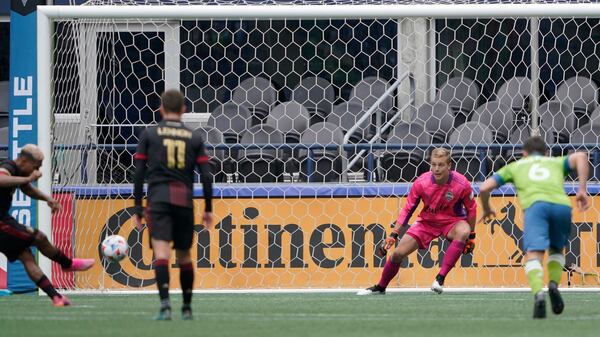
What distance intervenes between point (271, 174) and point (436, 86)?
2.55m

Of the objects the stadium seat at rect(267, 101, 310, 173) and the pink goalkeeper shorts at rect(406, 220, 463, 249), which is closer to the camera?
the pink goalkeeper shorts at rect(406, 220, 463, 249)

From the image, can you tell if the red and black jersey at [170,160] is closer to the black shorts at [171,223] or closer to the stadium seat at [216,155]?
the black shorts at [171,223]

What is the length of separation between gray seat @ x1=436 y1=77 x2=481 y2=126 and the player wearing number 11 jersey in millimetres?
7330

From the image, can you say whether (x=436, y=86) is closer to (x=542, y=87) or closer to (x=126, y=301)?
(x=542, y=87)

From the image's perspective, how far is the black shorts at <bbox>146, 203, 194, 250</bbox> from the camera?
1015 centimetres

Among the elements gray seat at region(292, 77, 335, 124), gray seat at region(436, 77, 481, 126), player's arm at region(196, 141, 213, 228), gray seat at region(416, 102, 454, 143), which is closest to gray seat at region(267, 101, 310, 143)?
gray seat at region(292, 77, 335, 124)

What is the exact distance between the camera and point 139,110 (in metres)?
17.2

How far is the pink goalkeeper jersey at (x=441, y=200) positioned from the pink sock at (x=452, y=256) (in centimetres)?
28

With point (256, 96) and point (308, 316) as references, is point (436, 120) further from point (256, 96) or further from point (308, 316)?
point (308, 316)

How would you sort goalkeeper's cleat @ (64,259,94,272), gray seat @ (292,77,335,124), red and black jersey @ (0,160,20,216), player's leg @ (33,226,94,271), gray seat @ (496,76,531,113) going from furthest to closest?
gray seat @ (292,77,335,124) < gray seat @ (496,76,531,113) < goalkeeper's cleat @ (64,259,94,272) < player's leg @ (33,226,94,271) < red and black jersey @ (0,160,20,216)

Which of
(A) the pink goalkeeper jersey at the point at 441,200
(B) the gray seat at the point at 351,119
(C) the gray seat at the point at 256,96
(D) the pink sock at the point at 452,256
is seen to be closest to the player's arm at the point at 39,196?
(A) the pink goalkeeper jersey at the point at 441,200

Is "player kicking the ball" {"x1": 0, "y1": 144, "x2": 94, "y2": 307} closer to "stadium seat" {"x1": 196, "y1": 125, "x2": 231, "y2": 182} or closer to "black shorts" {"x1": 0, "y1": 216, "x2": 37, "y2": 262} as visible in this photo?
"black shorts" {"x1": 0, "y1": 216, "x2": 37, "y2": 262}

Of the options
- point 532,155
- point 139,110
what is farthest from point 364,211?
point 532,155

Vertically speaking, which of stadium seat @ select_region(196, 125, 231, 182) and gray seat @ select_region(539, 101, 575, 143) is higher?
gray seat @ select_region(539, 101, 575, 143)
